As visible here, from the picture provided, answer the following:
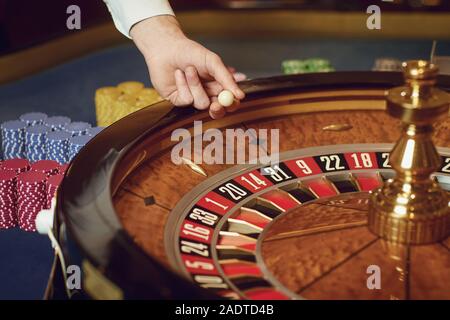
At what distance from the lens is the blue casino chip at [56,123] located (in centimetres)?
261

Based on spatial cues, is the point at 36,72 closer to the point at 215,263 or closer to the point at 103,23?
the point at 103,23

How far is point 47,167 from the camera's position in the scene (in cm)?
213

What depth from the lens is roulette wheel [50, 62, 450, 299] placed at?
1209 mm

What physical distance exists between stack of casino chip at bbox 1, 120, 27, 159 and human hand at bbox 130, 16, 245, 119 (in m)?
0.70

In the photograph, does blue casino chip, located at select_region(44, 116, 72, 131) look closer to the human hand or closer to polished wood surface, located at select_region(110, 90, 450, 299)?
the human hand

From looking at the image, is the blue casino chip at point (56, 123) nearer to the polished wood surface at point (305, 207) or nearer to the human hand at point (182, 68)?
the human hand at point (182, 68)

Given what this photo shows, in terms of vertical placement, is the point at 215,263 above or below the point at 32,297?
above

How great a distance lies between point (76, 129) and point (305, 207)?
1142 mm

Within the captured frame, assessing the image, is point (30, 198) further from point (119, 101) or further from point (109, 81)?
point (109, 81)

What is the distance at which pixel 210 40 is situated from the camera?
4621mm

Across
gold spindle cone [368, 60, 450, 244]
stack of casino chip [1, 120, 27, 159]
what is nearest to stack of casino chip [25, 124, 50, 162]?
stack of casino chip [1, 120, 27, 159]
